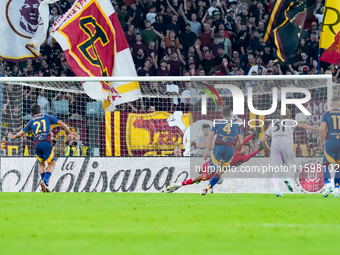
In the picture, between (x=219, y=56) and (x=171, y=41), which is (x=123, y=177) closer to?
(x=171, y=41)

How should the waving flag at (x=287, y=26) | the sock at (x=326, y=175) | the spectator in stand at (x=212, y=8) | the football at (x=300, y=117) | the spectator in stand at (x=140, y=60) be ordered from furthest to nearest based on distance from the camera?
the spectator in stand at (x=212, y=8) < the spectator in stand at (x=140, y=60) < the waving flag at (x=287, y=26) < the football at (x=300, y=117) < the sock at (x=326, y=175)

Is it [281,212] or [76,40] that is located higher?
[76,40]

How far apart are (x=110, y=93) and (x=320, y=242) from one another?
13.2 meters

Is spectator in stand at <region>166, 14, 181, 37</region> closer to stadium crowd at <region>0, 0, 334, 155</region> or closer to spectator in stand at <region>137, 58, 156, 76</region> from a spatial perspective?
stadium crowd at <region>0, 0, 334, 155</region>

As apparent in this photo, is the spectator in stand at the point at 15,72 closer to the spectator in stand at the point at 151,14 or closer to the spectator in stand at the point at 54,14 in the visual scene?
the spectator in stand at the point at 54,14

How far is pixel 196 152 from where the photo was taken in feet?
58.8

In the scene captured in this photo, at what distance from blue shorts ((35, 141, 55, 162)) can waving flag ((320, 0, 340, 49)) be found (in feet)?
24.2

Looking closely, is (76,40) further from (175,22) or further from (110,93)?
(175,22)

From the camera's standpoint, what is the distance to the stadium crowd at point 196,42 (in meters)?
21.5

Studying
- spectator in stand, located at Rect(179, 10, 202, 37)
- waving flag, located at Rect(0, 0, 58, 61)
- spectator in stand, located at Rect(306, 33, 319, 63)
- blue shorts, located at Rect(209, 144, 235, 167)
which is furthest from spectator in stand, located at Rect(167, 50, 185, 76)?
blue shorts, located at Rect(209, 144, 235, 167)

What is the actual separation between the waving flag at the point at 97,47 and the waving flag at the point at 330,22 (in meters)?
5.04

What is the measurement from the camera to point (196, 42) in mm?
21859

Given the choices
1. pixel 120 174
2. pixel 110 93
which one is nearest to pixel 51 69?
pixel 110 93

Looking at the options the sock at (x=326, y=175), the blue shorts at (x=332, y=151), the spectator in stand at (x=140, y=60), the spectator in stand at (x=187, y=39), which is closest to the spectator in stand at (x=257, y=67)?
the spectator in stand at (x=187, y=39)
